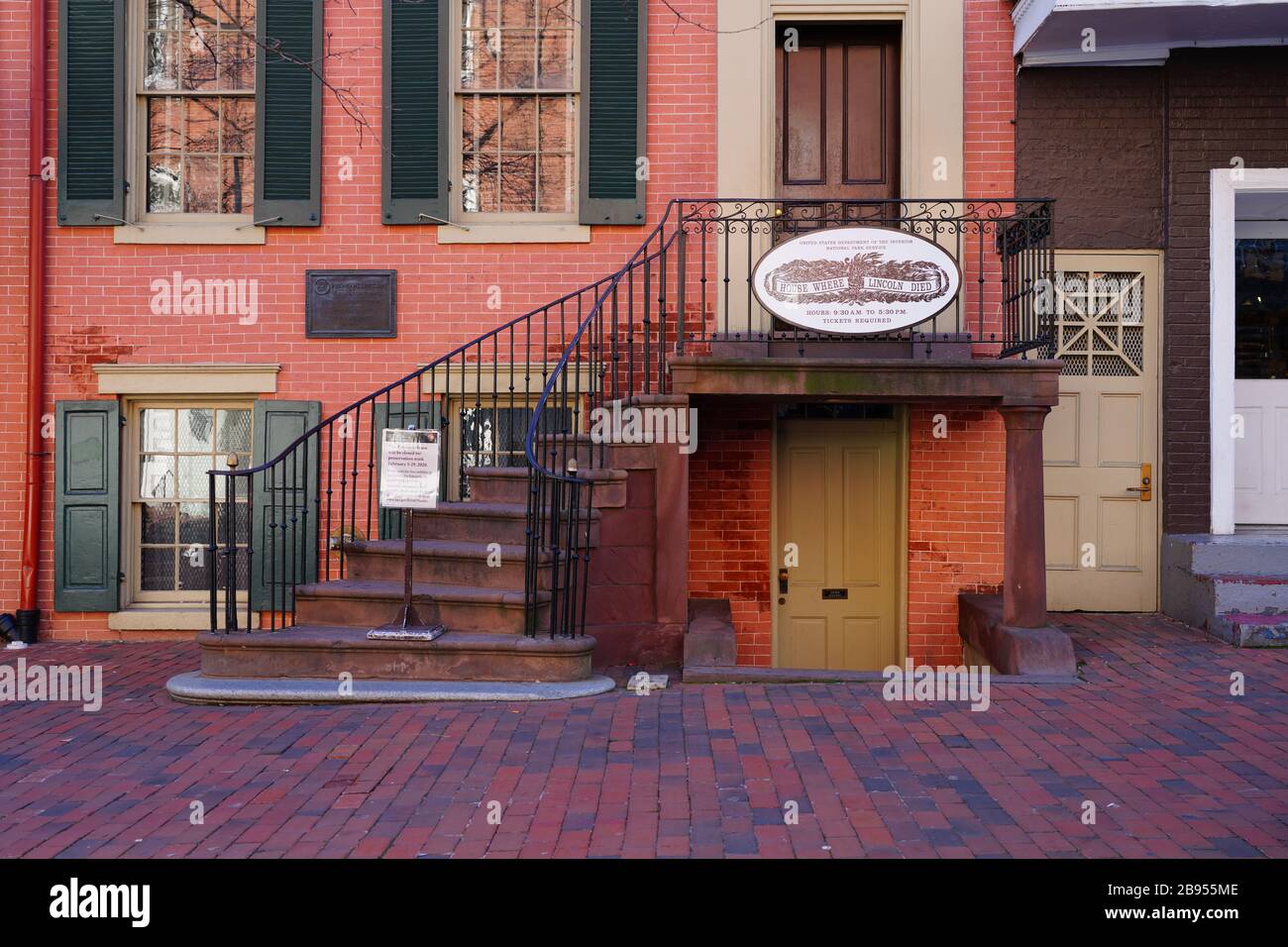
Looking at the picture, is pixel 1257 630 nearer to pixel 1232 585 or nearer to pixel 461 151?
pixel 1232 585

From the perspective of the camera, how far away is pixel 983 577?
8.16 m

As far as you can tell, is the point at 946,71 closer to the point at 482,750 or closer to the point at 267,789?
the point at 482,750

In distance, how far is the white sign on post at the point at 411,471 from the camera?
5.98 meters

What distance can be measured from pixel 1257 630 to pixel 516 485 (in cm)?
499

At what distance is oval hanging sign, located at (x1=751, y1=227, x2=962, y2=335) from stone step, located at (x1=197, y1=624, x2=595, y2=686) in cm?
253

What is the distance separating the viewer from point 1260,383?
27.7 feet

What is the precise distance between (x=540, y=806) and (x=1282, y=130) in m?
7.48

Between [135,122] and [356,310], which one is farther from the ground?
[135,122]

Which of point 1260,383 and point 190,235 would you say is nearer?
point 190,235

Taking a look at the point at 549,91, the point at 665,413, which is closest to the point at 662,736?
the point at 665,413

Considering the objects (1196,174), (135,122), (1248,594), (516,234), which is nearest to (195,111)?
(135,122)

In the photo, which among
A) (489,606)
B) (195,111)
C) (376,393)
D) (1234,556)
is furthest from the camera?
(195,111)

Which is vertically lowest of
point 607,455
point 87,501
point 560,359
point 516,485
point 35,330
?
point 87,501

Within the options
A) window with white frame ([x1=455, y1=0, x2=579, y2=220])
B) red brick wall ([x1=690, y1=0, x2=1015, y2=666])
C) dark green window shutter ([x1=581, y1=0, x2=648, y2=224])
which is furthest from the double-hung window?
red brick wall ([x1=690, y1=0, x2=1015, y2=666])
